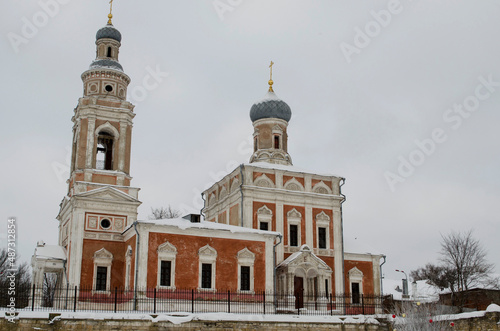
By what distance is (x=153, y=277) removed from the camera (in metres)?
25.5

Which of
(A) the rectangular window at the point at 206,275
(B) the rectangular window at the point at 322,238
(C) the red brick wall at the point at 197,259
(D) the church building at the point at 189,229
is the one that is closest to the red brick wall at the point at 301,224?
(D) the church building at the point at 189,229

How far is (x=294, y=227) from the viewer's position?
31.5m

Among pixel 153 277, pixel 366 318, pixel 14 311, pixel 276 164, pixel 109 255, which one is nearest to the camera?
pixel 14 311

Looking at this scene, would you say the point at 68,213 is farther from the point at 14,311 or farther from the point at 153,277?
the point at 14,311

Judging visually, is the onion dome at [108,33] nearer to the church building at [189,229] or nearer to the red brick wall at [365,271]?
the church building at [189,229]

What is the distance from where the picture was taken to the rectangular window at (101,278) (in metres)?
27.3

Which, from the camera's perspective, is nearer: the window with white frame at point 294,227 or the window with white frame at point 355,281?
the window with white frame at point 294,227

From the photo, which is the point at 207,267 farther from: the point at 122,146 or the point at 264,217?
the point at 122,146

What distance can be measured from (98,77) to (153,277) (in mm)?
11697

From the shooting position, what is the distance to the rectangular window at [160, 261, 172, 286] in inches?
1012

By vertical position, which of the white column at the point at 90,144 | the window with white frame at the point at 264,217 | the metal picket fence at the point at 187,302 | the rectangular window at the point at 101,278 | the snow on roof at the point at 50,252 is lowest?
the metal picket fence at the point at 187,302

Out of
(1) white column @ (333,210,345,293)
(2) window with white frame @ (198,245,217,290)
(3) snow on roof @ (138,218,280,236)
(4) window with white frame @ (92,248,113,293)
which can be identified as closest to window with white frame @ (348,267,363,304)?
(1) white column @ (333,210,345,293)

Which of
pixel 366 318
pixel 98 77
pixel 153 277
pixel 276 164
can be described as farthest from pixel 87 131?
pixel 366 318

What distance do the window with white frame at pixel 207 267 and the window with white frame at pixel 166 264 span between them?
1254 millimetres
